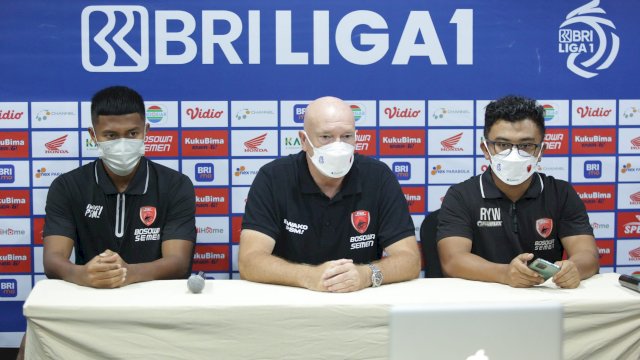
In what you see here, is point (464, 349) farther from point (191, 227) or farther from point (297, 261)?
point (191, 227)

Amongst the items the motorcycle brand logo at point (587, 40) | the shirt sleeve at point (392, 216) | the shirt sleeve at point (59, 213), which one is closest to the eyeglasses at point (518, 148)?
the shirt sleeve at point (392, 216)

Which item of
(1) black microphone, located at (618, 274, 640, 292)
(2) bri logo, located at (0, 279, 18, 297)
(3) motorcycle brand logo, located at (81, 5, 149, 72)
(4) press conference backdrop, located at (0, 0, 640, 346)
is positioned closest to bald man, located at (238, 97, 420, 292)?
(1) black microphone, located at (618, 274, 640, 292)

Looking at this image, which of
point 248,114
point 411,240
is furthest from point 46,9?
point 411,240

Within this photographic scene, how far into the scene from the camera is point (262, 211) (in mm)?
2248

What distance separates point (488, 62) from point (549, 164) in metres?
0.55

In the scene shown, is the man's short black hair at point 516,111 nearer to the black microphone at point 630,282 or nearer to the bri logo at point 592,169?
the black microphone at point 630,282

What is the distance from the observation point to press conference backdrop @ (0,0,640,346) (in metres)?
2.97

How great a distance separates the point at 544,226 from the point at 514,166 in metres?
0.29

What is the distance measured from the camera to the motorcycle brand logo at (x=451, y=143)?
308 centimetres

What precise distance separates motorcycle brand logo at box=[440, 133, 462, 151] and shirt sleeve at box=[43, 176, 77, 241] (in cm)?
162

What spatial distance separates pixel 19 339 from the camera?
3094 mm

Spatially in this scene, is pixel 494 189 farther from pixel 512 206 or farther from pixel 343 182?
pixel 343 182

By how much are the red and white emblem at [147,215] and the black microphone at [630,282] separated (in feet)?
5.35

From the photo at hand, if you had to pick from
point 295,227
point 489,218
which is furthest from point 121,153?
point 489,218
